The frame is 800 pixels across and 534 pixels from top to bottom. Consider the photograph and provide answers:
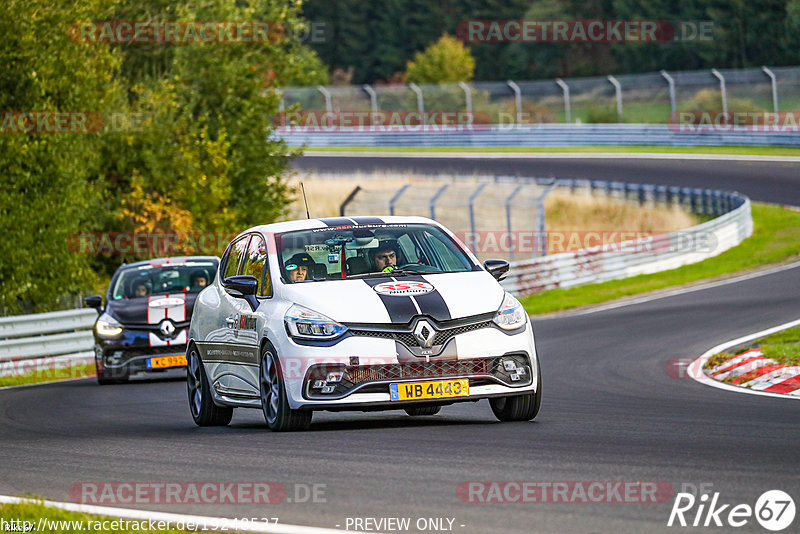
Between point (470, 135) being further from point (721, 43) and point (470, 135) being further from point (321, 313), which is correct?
point (321, 313)

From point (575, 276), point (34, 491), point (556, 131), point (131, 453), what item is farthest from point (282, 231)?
point (556, 131)

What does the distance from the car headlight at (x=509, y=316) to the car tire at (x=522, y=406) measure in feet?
1.11

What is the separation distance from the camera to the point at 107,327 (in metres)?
18.2

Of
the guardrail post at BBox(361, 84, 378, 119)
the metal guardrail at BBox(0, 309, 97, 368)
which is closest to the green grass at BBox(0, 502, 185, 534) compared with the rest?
the metal guardrail at BBox(0, 309, 97, 368)

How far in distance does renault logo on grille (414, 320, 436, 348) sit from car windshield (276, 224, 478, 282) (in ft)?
2.75

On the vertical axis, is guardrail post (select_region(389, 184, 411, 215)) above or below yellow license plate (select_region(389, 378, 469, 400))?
below

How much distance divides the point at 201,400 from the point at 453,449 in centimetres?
393

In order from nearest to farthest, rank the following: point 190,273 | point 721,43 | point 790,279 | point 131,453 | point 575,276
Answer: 1. point 131,453
2. point 190,273
3. point 790,279
4. point 575,276
5. point 721,43

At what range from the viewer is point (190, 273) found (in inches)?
750

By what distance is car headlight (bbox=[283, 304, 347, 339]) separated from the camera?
9.58 meters

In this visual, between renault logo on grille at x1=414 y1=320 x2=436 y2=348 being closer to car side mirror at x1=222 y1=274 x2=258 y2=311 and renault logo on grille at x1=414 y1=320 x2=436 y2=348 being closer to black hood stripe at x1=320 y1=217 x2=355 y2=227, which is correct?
car side mirror at x1=222 y1=274 x2=258 y2=311

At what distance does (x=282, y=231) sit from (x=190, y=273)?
8402mm

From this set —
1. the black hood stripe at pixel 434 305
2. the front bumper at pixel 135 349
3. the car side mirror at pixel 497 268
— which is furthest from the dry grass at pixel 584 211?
the black hood stripe at pixel 434 305

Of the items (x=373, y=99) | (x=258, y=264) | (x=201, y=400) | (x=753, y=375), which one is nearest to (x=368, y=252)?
(x=258, y=264)
